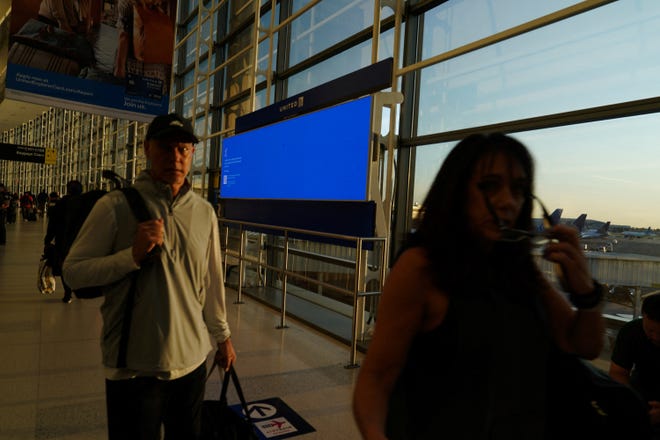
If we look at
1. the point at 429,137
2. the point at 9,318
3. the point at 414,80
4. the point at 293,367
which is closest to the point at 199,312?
the point at 293,367

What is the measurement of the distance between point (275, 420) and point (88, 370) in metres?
1.63

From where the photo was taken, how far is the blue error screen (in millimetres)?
4152

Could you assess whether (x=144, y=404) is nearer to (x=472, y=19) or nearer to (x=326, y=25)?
(x=472, y=19)

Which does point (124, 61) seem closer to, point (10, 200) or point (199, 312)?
point (199, 312)

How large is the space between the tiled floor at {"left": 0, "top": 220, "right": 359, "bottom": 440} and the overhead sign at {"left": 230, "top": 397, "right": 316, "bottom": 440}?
0.06 meters

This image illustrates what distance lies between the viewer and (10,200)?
1966 centimetres

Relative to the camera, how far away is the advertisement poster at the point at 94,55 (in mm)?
6301

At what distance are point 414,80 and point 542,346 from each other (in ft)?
14.3

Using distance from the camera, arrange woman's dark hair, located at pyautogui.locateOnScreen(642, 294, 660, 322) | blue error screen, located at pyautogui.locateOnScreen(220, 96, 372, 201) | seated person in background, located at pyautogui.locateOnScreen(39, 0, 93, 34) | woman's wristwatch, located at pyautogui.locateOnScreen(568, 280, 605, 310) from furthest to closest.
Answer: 1. seated person in background, located at pyautogui.locateOnScreen(39, 0, 93, 34)
2. blue error screen, located at pyautogui.locateOnScreen(220, 96, 372, 201)
3. woman's dark hair, located at pyautogui.locateOnScreen(642, 294, 660, 322)
4. woman's wristwatch, located at pyautogui.locateOnScreen(568, 280, 605, 310)

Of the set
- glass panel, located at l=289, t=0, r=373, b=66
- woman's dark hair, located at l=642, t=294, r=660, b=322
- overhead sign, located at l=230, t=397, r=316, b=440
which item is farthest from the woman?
glass panel, located at l=289, t=0, r=373, b=66

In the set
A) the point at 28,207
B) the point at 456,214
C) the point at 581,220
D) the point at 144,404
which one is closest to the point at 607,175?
the point at 581,220

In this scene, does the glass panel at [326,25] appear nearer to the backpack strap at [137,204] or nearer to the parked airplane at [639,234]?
the parked airplane at [639,234]

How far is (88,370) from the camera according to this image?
3.43m

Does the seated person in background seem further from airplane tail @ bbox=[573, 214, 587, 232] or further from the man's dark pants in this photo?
airplane tail @ bbox=[573, 214, 587, 232]
